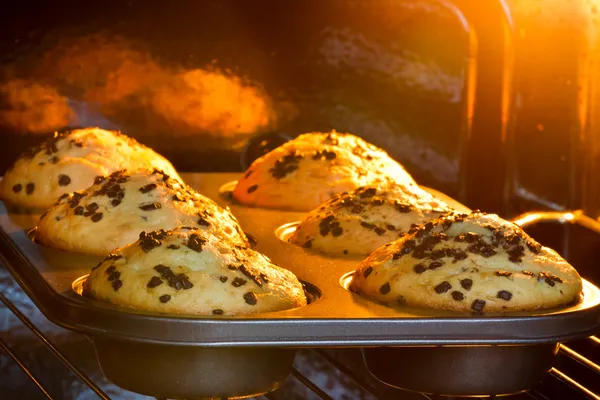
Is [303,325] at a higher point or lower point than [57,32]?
lower

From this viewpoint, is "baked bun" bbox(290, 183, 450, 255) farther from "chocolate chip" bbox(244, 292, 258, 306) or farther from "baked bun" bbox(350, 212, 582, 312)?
"chocolate chip" bbox(244, 292, 258, 306)

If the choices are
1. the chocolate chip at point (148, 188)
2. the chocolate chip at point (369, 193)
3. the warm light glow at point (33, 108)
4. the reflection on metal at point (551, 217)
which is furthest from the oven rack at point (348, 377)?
the chocolate chip at point (148, 188)

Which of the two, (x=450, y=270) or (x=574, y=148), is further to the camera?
(x=574, y=148)

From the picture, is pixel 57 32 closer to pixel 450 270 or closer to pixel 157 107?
pixel 157 107

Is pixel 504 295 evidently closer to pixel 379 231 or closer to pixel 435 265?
pixel 435 265

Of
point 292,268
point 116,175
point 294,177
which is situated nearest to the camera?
point 292,268

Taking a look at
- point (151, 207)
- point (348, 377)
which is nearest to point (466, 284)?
point (151, 207)

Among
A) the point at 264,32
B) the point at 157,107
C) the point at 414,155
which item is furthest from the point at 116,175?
the point at 414,155
